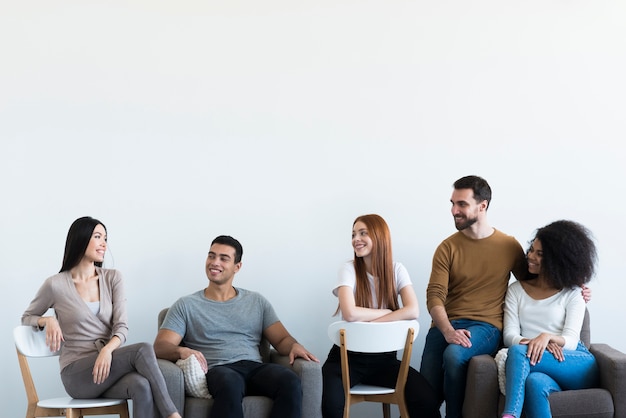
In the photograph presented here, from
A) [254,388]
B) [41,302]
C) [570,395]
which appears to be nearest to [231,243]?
[254,388]

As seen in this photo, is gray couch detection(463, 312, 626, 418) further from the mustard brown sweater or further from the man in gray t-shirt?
the man in gray t-shirt

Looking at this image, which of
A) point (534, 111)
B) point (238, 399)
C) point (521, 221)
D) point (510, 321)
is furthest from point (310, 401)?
point (534, 111)

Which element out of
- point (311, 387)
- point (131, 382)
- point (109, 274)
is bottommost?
point (311, 387)

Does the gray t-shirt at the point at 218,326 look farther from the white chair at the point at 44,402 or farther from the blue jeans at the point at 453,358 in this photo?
the blue jeans at the point at 453,358

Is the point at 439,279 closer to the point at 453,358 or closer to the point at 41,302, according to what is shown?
the point at 453,358

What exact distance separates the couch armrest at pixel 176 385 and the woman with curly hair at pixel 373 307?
2.27 feet

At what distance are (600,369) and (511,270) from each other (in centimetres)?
72

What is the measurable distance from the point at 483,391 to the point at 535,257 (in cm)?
80

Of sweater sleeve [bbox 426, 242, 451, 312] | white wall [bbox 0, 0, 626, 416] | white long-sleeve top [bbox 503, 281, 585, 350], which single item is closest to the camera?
white long-sleeve top [bbox 503, 281, 585, 350]

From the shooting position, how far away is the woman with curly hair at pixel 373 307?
13.7 feet

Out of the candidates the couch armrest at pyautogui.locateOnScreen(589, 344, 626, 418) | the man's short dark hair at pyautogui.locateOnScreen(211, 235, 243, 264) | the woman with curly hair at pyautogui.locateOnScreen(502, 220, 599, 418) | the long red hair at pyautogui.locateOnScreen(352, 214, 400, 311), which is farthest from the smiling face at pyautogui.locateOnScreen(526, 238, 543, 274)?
the man's short dark hair at pyautogui.locateOnScreen(211, 235, 243, 264)

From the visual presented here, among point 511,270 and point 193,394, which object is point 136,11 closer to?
point 193,394

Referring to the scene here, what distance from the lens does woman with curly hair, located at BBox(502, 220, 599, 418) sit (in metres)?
3.93

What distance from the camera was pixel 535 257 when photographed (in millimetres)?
4418
